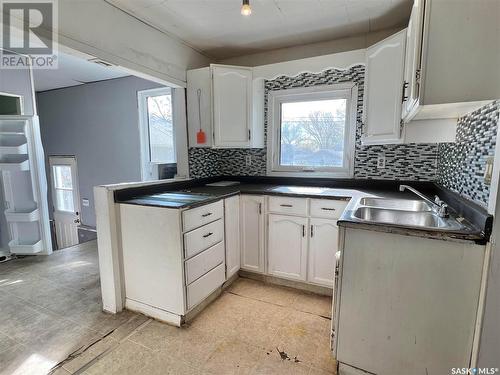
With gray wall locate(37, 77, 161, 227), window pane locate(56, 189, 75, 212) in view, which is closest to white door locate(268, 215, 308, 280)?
gray wall locate(37, 77, 161, 227)

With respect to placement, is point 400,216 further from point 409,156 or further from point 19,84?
point 19,84

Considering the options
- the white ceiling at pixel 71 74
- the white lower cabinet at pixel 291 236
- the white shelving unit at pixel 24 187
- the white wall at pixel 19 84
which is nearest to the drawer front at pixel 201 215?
the white lower cabinet at pixel 291 236

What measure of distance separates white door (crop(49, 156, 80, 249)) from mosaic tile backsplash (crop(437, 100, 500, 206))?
16.3 ft

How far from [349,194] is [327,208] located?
220 millimetres

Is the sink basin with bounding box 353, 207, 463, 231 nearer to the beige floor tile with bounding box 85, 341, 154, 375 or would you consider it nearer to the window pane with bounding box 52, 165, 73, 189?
the beige floor tile with bounding box 85, 341, 154, 375

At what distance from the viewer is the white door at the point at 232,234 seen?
2283 millimetres

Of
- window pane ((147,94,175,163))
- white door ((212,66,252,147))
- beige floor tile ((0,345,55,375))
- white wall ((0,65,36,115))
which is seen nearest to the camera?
beige floor tile ((0,345,55,375))

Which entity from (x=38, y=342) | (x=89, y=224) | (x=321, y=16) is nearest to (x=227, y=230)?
(x=38, y=342)

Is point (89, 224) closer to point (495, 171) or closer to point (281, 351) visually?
point (281, 351)

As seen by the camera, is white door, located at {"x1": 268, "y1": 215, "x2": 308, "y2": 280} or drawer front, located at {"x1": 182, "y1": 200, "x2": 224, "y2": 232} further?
white door, located at {"x1": 268, "y1": 215, "x2": 308, "y2": 280}

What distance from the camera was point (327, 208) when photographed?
211 cm

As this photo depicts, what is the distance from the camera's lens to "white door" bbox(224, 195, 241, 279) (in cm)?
228

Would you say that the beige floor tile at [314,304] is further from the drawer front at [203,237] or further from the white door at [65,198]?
the white door at [65,198]

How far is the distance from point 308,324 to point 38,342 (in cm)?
182
